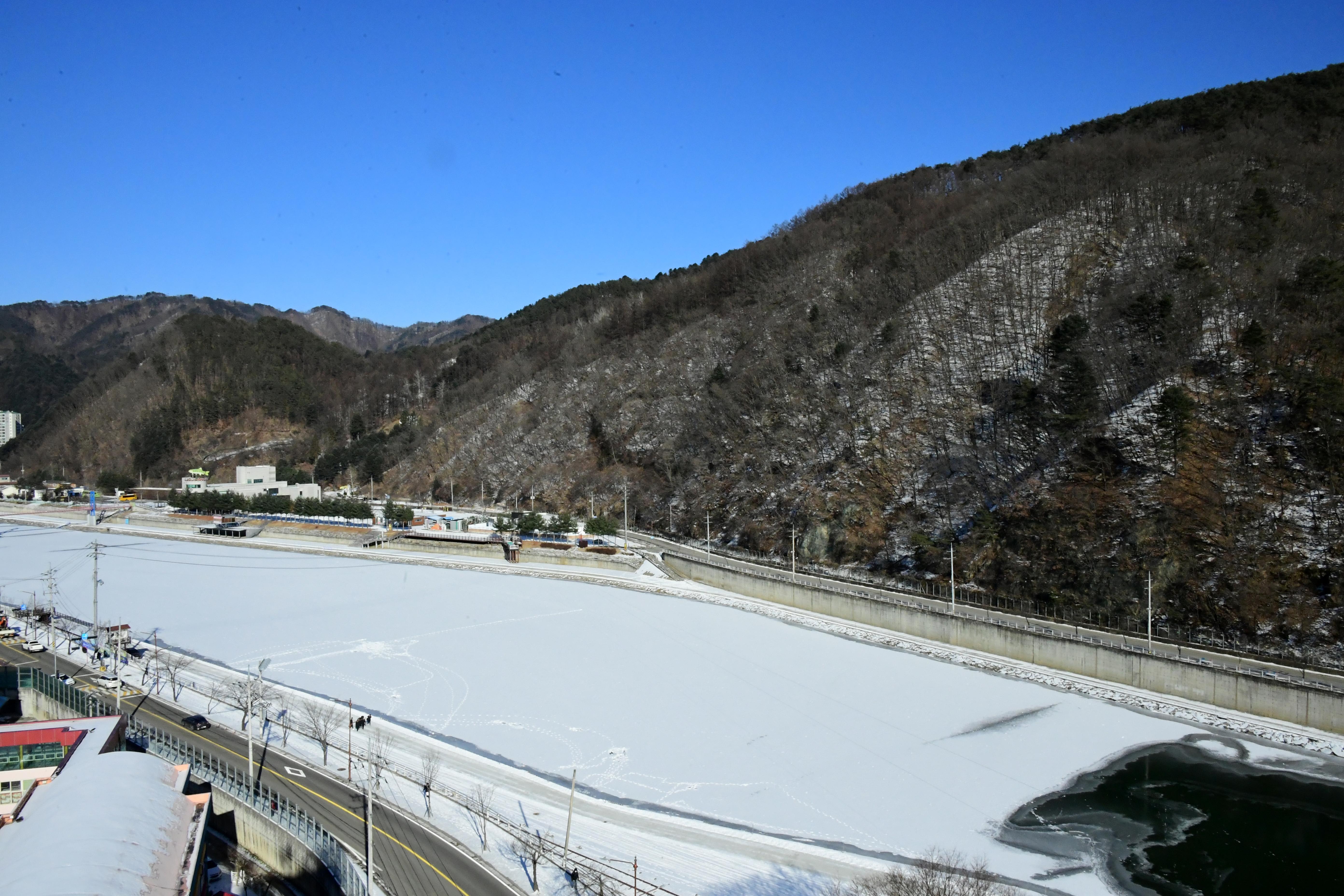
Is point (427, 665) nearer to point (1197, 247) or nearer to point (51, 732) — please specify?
point (51, 732)

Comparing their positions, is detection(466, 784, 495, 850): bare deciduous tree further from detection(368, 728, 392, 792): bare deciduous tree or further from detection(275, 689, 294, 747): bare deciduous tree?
detection(275, 689, 294, 747): bare deciduous tree

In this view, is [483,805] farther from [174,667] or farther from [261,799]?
[174,667]

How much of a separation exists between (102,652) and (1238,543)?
37.3 m

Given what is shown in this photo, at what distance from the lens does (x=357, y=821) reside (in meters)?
15.6

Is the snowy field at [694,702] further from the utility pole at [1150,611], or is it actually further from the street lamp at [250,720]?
the utility pole at [1150,611]

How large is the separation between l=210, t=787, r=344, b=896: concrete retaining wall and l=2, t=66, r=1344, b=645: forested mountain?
82.1 ft

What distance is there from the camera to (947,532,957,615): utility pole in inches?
1202

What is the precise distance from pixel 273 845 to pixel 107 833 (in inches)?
→ 128

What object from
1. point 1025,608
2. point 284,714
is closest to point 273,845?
point 284,714

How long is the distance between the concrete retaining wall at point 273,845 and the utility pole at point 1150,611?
23.0 meters

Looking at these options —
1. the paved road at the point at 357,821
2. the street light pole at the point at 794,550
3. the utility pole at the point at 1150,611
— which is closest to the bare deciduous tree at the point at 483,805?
the paved road at the point at 357,821

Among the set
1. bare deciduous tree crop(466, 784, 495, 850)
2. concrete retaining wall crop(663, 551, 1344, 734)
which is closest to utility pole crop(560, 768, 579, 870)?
bare deciduous tree crop(466, 784, 495, 850)

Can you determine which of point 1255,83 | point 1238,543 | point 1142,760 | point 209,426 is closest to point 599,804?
point 1142,760

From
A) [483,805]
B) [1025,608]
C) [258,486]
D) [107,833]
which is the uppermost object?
[258,486]
